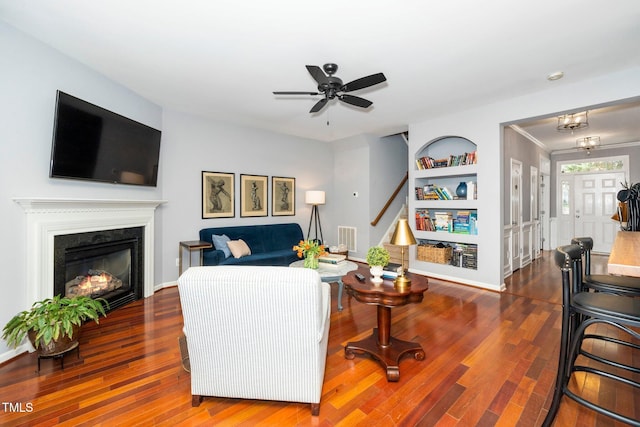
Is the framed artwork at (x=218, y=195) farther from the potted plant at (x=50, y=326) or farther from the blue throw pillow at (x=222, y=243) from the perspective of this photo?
the potted plant at (x=50, y=326)

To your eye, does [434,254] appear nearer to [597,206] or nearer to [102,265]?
[102,265]

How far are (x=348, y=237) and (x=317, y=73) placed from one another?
4.15m

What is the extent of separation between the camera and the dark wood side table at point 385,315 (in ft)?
6.72

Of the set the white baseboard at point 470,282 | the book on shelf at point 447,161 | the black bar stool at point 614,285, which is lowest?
the white baseboard at point 470,282

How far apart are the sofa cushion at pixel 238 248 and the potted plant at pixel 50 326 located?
2043 mm

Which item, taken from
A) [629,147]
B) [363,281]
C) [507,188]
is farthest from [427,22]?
[629,147]

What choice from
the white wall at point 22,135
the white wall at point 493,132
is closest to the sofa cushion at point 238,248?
the white wall at point 22,135

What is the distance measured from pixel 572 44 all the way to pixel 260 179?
440cm

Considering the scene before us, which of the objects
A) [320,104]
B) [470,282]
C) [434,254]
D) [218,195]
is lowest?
[470,282]

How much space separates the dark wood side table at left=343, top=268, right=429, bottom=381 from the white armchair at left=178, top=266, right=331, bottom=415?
61 centimetres

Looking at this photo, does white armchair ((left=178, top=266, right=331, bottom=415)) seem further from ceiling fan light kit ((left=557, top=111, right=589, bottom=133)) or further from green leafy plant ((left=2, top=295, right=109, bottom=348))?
ceiling fan light kit ((left=557, top=111, right=589, bottom=133))

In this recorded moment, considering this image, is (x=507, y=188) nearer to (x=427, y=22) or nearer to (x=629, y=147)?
(x=427, y=22)

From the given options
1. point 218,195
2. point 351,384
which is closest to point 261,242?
point 218,195

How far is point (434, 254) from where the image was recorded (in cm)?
473
